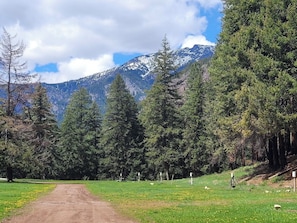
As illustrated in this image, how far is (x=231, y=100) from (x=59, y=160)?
148 feet

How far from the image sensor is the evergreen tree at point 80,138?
75.1m

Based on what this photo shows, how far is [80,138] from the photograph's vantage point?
76562mm

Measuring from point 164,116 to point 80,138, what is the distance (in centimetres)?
2133

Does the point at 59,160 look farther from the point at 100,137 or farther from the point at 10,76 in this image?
the point at 10,76

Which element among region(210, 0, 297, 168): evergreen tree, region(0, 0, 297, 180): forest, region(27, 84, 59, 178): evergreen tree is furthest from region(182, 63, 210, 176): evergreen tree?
region(210, 0, 297, 168): evergreen tree

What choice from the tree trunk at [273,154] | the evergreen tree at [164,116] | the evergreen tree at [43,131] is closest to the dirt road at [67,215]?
the tree trunk at [273,154]

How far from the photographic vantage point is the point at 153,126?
6119cm

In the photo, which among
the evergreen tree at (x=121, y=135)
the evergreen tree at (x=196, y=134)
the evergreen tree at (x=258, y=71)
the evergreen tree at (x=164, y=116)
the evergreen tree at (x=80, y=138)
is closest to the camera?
the evergreen tree at (x=258, y=71)

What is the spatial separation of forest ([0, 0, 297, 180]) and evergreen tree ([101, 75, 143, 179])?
0.17m

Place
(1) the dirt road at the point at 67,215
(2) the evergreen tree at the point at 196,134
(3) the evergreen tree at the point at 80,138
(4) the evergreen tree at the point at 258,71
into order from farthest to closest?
1. (3) the evergreen tree at the point at 80,138
2. (2) the evergreen tree at the point at 196,134
3. (4) the evergreen tree at the point at 258,71
4. (1) the dirt road at the point at 67,215

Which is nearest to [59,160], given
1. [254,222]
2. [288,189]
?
[288,189]

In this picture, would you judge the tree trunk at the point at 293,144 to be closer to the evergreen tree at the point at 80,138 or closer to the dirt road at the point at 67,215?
the dirt road at the point at 67,215

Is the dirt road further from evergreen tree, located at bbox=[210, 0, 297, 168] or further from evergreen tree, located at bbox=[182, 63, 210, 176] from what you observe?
evergreen tree, located at bbox=[182, 63, 210, 176]

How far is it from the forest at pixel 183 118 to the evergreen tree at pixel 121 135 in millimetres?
168
